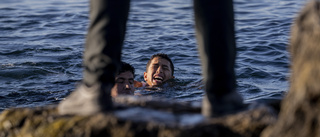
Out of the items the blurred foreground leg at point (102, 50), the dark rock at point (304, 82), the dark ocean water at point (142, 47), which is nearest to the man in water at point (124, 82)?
the dark ocean water at point (142, 47)

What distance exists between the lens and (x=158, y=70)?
8.21 metres

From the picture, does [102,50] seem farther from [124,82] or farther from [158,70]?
[158,70]

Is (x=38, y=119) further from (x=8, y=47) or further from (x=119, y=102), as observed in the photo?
(x=8, y=47)

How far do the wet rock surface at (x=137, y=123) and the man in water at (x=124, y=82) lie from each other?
3.78 m

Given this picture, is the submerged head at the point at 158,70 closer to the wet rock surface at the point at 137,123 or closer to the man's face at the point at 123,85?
the man's face at the point at 123,85

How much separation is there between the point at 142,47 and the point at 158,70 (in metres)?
2.24

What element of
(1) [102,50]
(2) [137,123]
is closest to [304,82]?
(2) [137,123]

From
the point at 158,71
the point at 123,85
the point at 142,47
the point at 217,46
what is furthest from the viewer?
the point at 142,47

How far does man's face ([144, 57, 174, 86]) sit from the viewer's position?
Answer: 814 centimetres

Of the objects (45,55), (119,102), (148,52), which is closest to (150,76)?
(148,52)

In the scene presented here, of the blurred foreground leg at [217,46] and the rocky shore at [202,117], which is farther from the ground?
the blurred foreground leg at [217,46]

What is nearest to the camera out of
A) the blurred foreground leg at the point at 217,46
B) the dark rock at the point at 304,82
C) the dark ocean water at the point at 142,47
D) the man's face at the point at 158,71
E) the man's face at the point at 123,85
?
the dark rock at the point at 304,82

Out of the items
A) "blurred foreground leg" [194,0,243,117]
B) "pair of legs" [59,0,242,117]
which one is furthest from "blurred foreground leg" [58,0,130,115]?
"blurred foreground leg" [194,0,243,117]

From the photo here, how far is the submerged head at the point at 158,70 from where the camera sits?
815cm
